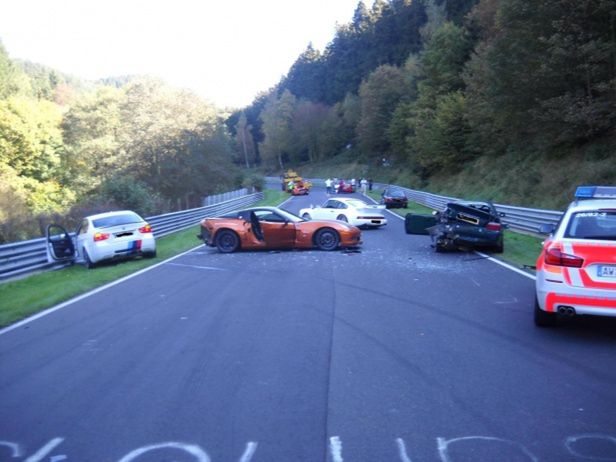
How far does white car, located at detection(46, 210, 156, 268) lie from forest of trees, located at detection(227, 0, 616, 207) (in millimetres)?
18113

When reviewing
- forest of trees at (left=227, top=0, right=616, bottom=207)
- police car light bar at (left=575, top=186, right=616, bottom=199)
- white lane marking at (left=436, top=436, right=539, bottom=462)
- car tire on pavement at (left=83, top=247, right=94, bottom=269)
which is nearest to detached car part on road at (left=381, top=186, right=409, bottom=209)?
forest of trees at (left=227, top=0, right=616, bottom=207)

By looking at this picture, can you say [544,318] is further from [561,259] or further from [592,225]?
[592,225]

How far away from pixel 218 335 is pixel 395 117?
220ft

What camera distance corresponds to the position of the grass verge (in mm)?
10633

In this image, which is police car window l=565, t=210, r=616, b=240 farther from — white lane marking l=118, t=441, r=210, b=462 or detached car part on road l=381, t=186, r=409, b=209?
detached car part on road l=381, t=186, r=409, b=209

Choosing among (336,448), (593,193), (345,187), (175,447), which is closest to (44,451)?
(175,447)

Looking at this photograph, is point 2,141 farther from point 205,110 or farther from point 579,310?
point 579,310

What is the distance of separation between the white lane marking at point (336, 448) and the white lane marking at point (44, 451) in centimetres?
204

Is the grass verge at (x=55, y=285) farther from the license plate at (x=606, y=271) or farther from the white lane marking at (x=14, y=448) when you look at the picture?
the license plate at (x=606, y=271)

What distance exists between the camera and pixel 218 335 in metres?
8.01

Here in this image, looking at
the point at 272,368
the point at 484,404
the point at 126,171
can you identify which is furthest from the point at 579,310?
the point at 126,171

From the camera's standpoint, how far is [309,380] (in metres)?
6.10

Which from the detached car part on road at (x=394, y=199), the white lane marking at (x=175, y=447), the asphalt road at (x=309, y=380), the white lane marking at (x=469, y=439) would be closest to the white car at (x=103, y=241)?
the asphalt road at (x=309, y=380)

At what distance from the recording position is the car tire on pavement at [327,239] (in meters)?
18.0
